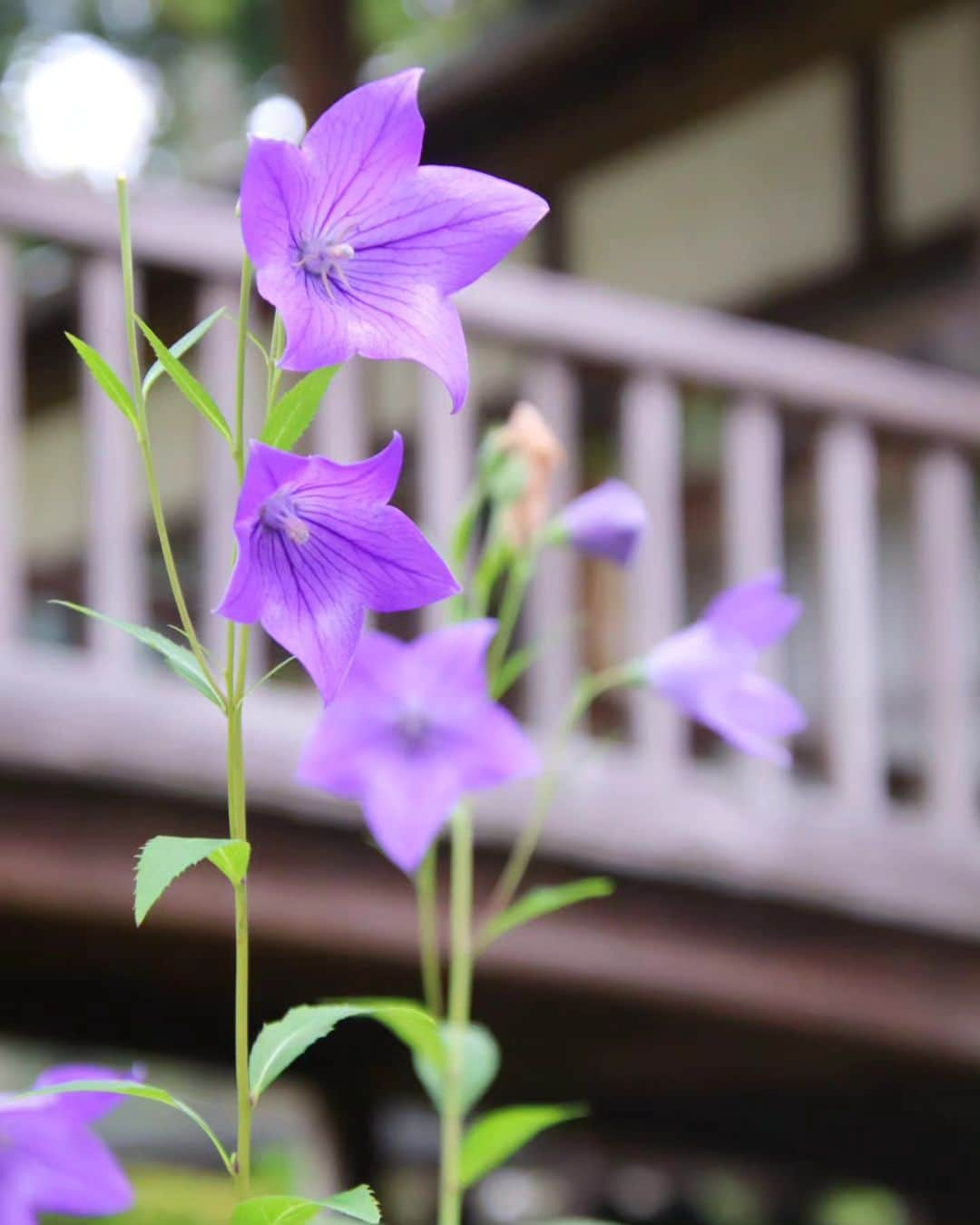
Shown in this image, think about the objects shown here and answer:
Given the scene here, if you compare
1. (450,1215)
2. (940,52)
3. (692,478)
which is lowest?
(450,1215)

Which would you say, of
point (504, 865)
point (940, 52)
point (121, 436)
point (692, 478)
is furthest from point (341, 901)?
point (940, 52)

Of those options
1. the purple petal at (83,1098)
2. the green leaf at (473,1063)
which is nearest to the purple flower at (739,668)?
the green leaf at (473,1063)

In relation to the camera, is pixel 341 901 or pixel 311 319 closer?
pixel 311 319

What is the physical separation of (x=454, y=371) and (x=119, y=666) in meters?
1.61

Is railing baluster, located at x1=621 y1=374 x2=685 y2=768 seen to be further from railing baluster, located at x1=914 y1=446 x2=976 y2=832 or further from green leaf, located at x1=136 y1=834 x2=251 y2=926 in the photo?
green leaf, located at x1=136 y1=834 x2=251 y2=926

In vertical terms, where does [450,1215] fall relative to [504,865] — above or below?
below

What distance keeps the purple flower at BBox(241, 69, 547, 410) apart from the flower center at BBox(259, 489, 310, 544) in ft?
0.19

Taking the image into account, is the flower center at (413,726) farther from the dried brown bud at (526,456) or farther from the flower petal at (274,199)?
the flower petal at (274,199)

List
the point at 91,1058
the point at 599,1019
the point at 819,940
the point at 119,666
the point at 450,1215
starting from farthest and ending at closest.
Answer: the point at 91,1058, the point at 599,1019, the point at 819,940, the point at 119,666, the point at 450,1215

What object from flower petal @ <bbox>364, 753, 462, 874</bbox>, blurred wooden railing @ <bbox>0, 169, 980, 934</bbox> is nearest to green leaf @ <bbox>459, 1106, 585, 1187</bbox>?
flower petal @ <bbox>364, 753, 462, 874</bbox>

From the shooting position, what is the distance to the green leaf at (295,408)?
1.49 ft

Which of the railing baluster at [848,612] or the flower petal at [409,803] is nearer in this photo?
the flower petal at [409,803]

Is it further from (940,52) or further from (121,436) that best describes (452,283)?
(940,52)

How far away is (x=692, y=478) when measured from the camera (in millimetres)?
4402
